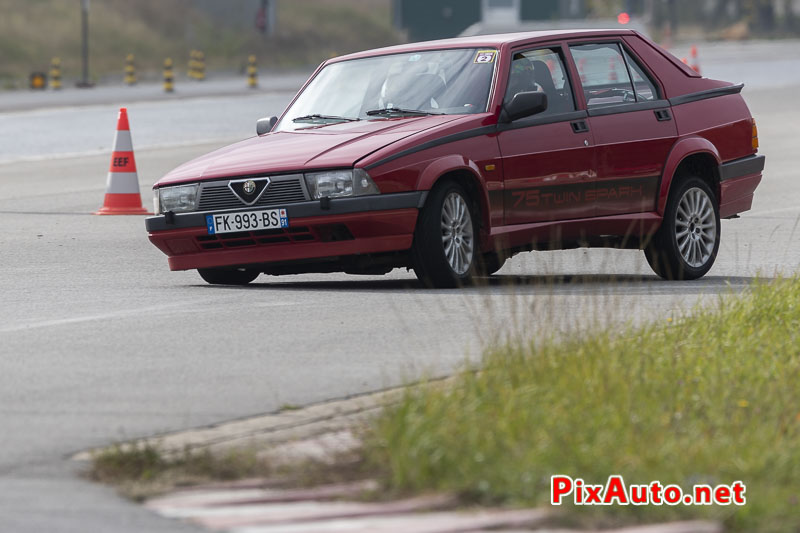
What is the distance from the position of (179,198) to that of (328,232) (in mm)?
1040

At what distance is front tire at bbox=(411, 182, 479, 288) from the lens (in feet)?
33.3

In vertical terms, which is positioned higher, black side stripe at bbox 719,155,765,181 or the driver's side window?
the driver's side window

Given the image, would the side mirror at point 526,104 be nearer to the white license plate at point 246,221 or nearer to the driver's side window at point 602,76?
the driver's side window at point 602,76

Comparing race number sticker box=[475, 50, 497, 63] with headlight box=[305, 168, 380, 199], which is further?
Answer: race number sticker box=[475, 50, 497, 63]

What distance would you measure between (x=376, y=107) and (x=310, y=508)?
643cm

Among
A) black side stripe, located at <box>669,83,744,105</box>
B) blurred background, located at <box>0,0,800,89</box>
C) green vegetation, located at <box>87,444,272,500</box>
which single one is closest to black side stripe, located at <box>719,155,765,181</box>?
black side stripe, located at <box>669,83,744,105</box>

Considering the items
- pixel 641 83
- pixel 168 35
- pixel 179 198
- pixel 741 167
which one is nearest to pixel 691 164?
pixel 741 167

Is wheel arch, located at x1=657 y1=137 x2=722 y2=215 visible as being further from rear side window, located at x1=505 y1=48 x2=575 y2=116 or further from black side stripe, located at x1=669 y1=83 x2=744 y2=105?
rear side window, located at x1=505 y1=48 x2=575 y2=116

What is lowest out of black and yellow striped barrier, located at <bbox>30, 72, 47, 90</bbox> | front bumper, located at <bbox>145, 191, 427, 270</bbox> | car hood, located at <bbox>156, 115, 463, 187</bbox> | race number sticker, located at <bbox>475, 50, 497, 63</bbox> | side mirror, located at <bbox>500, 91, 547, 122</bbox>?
black and yellow striped barrier, located at <bbox>30, 72, 47, 90</bbox>

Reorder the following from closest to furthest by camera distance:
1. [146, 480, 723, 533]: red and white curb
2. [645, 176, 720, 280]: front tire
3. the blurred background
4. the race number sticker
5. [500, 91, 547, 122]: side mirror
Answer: [146, 480, 723, 533]: red and white curb, [500, 91, 547, 122]: side mirror, the race number sticker, [645, 176, 720, 280]: front tire, the blurred background

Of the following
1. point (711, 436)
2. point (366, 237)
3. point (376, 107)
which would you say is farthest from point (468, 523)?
point (376, 107)

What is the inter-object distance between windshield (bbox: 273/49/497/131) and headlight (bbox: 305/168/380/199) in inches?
37.3

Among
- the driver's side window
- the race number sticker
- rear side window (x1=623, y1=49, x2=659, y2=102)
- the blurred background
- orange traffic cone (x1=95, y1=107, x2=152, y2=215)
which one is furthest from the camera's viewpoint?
→ the blurred background

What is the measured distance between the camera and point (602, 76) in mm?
11414
